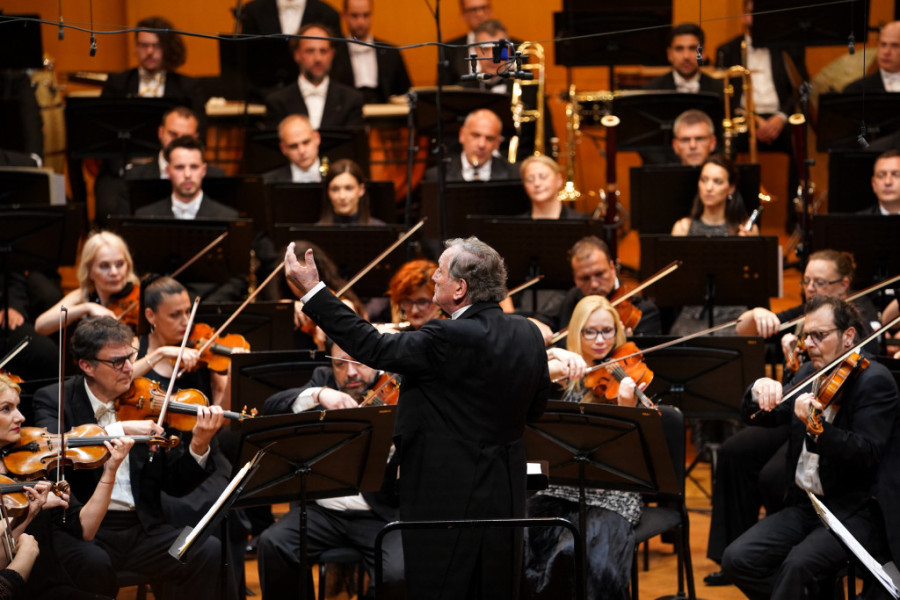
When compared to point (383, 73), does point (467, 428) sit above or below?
below

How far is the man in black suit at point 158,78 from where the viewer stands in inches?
288

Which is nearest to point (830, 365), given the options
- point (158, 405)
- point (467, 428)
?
point (467, 428)

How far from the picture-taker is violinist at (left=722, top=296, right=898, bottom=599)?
394 cm

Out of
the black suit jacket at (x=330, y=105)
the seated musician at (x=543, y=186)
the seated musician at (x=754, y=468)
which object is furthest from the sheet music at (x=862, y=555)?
the black suit jacket at (x=330, y=105)

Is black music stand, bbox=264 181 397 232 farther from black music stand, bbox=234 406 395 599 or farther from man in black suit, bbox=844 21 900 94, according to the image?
man in black suit, bbox=844 21 900 94

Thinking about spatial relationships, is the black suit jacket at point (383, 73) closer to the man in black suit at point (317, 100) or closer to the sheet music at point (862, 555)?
the man in black suit at point (317, 100)

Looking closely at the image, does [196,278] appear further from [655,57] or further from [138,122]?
[655,57]

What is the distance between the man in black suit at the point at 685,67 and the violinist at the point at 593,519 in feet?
11.5

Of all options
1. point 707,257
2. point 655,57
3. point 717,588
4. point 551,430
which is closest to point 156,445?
point 551,430

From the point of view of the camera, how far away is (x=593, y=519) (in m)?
4.17

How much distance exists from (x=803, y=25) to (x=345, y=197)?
113 inches

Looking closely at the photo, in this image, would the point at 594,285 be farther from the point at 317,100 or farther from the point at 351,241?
the point at 317,100

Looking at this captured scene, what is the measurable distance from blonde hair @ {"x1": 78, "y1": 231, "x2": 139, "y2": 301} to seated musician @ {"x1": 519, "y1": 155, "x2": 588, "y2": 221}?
1.89 meters

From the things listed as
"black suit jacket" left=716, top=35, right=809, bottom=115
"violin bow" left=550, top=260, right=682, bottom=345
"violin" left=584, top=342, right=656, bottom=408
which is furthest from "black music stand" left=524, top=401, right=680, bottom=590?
"black suit jacket" left=716, top=35, right=809, bottom=115
